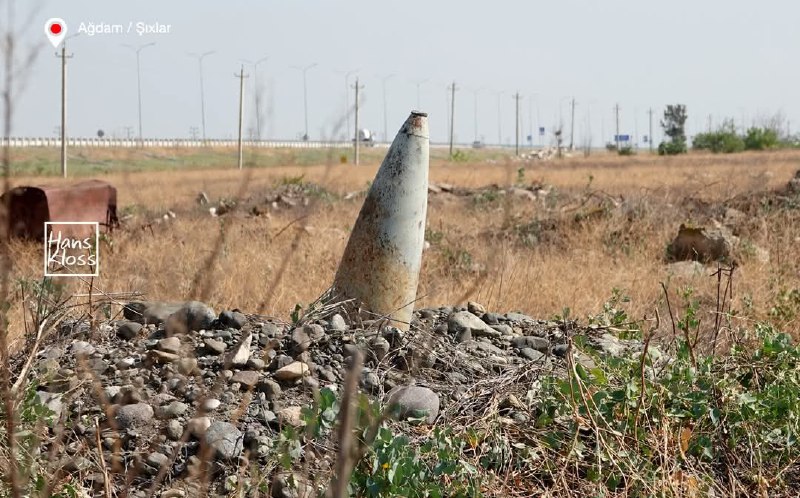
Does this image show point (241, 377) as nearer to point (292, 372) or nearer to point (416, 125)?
point (292, 372)

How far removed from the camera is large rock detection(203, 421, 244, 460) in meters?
3.28

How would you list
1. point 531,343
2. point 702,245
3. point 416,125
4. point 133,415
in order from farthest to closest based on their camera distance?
point 702,245, point 416,125, point 531,343, point 133,415

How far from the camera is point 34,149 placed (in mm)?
56906

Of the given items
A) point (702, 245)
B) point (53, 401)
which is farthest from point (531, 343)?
point (702, 245)

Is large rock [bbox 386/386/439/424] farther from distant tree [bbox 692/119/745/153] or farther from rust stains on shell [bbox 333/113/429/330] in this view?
distant tree [bbox 692/119/745/153]

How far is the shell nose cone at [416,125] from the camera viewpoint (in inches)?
197

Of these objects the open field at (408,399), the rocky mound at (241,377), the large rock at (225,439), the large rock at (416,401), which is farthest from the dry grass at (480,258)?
the large rock at (225,439)

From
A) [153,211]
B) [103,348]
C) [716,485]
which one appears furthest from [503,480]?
[153,211]

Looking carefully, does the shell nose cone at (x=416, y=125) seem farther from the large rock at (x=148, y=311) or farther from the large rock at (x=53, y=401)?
the large rock at (x=53, y=401)

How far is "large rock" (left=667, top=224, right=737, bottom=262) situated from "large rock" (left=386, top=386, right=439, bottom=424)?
215 inches

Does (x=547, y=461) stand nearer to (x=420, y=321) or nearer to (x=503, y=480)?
(x=503, y=480)

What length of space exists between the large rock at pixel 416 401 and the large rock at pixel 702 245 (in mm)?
5469

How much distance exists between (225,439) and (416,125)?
2.35 meters

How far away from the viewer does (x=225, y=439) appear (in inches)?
130
